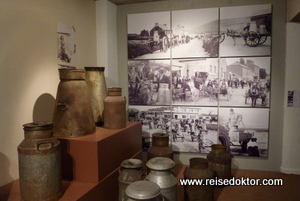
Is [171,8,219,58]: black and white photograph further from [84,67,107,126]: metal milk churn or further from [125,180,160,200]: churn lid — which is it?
[125,180,160,200]: churn lid

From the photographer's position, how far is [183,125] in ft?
12.1

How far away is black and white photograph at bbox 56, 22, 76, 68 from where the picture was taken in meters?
2.77

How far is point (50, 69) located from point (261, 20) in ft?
9.57

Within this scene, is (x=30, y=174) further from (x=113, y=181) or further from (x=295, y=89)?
(x=295, y=89)

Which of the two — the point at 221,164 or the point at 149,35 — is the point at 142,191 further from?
the point at 149,35

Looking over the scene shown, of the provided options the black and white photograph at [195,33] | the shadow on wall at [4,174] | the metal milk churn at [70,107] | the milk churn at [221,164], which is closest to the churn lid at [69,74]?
the metal milk churn at [70,107]

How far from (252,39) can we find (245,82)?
0.62 metres

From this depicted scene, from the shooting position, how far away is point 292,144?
11.0 ft

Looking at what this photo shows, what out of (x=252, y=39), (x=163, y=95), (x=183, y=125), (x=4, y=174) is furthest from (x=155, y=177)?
(x=252, y=39)

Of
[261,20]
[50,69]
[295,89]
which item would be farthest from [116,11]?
[295,89]

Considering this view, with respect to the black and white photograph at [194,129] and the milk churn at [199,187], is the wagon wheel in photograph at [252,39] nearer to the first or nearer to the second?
the black and white photograph at [194,129]

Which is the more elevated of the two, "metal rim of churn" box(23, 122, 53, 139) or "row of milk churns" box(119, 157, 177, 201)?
"metal rim of churn" box(23, 122, 53, 139)

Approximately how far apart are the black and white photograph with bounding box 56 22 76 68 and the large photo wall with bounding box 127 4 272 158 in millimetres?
1054

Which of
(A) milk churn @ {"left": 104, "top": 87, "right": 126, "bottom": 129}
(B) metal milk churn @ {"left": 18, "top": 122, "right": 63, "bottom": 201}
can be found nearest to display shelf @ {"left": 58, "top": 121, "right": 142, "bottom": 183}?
(A) milk churn @ {"left": 104, "top": 87, "right": 126, "bottom": 129}
